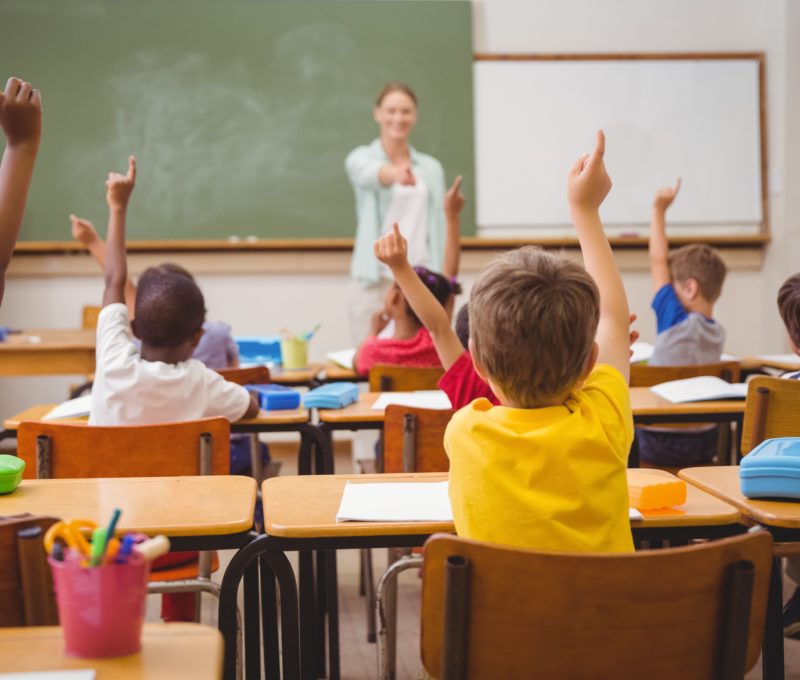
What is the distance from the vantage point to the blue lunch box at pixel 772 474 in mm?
1506

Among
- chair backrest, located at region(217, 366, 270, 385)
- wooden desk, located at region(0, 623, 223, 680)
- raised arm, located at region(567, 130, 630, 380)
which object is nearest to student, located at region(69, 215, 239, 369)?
chair backrest, located at region(217, 366, 270, 385)

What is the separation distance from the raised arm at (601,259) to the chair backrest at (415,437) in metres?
0.73

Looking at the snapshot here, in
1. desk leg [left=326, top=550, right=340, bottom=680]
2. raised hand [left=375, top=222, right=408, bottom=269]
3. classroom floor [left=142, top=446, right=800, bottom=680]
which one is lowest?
classroom floor [left=142, top=446, right=800, bottom=680]

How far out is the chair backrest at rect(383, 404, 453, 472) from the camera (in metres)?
2.22

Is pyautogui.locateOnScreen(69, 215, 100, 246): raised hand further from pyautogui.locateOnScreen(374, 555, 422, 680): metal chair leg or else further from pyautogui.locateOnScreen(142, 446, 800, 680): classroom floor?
pyautogui.locateOnScreen(374, 555, 422, 680): metal chair leg

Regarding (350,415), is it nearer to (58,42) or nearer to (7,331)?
(7,331)

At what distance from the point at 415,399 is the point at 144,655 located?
1759mm

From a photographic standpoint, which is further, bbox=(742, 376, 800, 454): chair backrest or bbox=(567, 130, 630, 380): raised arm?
bbox=(742, 376, 800, 454): chair backrest

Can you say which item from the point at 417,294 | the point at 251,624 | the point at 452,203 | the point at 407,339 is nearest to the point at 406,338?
the point at 407,339

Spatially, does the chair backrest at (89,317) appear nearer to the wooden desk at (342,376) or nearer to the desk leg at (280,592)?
the wooden desk at (342,376)

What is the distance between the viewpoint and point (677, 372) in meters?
3.07

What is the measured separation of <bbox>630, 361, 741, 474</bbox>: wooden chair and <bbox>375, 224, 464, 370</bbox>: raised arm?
1.10 meters

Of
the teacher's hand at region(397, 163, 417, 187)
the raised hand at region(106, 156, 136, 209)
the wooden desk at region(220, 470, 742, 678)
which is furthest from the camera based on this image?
the teacher's hand at region(397, 163, 417, 187)

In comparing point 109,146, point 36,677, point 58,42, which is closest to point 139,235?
point 109,146
